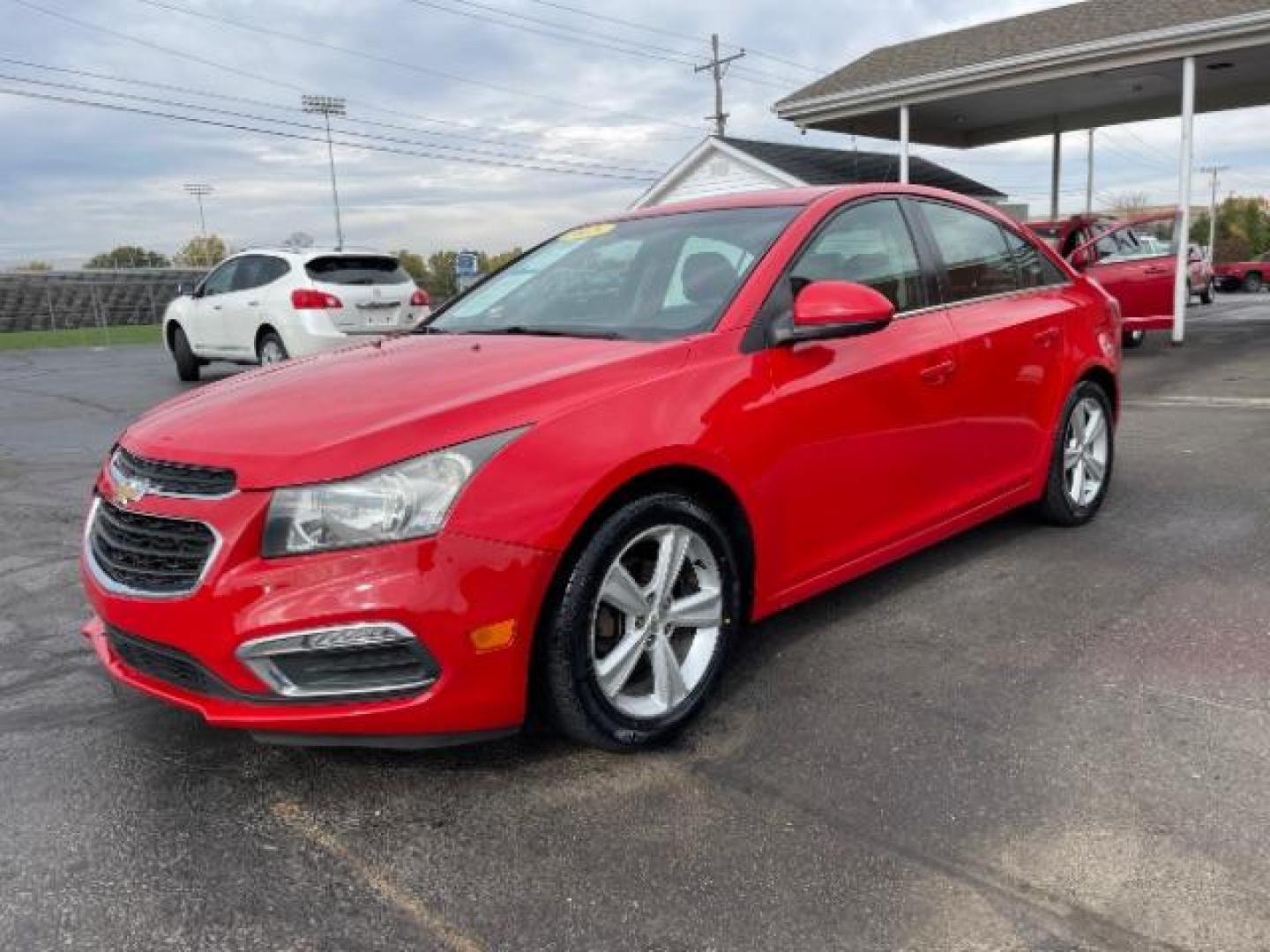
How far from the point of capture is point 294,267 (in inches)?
461

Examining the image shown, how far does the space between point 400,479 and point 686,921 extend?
1.16 metres

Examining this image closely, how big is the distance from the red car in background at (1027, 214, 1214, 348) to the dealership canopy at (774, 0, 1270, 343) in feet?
0.67

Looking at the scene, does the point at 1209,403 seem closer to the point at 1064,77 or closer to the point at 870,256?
the point at 870,256

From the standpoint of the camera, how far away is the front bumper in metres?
2.42

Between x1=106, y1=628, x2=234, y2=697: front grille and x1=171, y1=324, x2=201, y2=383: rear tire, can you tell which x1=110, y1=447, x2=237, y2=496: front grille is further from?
x1=171, y1=324, x2=201, y2=383: rear tire

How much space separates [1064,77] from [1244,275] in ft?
75.7

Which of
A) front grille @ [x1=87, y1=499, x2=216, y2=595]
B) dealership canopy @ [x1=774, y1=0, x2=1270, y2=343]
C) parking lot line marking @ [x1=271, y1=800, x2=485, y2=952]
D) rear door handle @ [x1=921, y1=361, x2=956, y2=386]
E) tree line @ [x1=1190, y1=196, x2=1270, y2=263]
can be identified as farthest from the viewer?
tree line @ [x1=1190, y1=196, x2=1270, y2=263]

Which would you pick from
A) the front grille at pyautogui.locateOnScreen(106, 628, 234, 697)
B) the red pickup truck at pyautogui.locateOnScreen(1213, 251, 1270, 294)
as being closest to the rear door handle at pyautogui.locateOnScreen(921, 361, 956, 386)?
the front grille at pyautogui.locateOnScreen(106, 628, 234, 697)

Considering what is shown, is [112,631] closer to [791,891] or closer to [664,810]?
[664,810]

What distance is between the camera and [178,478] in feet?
8.70

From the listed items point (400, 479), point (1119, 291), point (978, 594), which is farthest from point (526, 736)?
point (1119, 291)

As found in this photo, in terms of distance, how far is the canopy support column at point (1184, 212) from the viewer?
42.9 ft

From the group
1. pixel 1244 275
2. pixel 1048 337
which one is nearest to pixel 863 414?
pixel 1048 337

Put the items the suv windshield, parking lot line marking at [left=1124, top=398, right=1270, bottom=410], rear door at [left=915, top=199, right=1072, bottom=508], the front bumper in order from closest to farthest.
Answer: the front bumper
rear door at [left=915, top=199, right=1072, bottom=508]
parking lot line marking at [left=1124, top=398, right=1270, bottom=410]
the suv windshield
